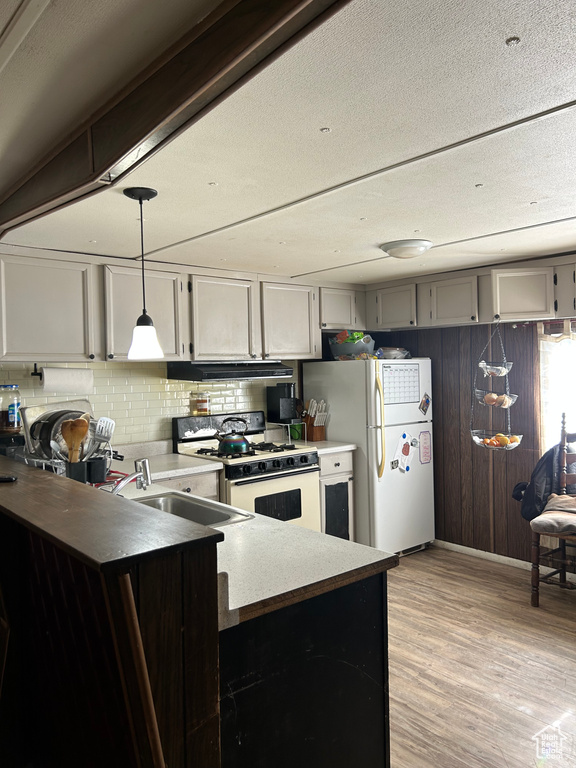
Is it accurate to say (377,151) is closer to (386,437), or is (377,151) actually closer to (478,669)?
(478,669)

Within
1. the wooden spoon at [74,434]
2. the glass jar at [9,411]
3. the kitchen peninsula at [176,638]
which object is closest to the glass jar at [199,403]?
the glass jar at [9,411]

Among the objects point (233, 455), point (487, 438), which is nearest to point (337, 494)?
point (233, 455)

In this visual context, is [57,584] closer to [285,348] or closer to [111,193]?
[111,193]

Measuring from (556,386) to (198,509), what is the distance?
2990 millimetres

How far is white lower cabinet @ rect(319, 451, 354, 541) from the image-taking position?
4445 mm

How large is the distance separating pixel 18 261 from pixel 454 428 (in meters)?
3.54

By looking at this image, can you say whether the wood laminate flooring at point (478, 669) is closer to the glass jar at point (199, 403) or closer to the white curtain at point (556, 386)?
the white curtain at point (556, 386)

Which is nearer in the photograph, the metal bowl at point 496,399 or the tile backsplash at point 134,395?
the tile backsplash at point 134,395

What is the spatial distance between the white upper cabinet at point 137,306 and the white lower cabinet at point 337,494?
1442mm

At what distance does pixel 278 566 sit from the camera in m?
1.78

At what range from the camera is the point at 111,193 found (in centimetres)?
229

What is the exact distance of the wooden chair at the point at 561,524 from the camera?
3.67 metres

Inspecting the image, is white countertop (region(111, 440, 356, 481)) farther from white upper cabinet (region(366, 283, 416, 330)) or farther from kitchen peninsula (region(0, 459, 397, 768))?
kitchen peninsula (region(0, 459, 397, 768))

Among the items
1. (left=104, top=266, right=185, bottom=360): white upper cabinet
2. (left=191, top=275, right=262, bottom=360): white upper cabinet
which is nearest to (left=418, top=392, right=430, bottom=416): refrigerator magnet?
(left=191, top=275, right=262, bottom=360): white upper cabinet
